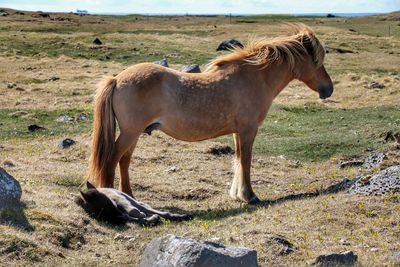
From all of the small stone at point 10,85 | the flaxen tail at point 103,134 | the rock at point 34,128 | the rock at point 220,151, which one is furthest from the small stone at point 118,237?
the small stone at point 10,85

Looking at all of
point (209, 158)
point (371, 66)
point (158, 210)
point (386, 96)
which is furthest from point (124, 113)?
point (371, 66)

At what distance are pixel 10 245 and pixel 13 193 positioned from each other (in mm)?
1729

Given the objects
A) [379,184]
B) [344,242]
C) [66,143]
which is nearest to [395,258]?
[344,242]

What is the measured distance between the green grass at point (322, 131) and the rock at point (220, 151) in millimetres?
776

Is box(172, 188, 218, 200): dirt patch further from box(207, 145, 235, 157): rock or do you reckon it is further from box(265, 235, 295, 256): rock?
box(265, 235, 295, 256): rock

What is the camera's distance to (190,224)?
10.0 meters

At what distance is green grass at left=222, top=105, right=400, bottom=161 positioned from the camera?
16047 mm

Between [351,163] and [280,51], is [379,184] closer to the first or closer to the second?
[280,51]

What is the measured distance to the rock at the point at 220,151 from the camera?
623 inches

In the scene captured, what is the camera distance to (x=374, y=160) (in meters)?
13.9

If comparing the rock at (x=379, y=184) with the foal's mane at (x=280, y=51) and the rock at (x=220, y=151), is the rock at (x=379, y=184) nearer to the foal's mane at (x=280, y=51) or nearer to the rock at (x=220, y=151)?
the foal's mane at (x=280, y=51)

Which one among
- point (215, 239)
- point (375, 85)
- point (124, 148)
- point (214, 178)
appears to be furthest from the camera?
point (375, 85)

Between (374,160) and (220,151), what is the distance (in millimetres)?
3694

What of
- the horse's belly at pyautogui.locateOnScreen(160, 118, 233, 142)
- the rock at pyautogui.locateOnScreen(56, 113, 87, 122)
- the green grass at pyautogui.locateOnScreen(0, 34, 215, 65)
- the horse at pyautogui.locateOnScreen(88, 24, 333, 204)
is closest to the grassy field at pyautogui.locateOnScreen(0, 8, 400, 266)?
the rock at pyautogui.locateOnScreen(56, 113, 87, 122)
